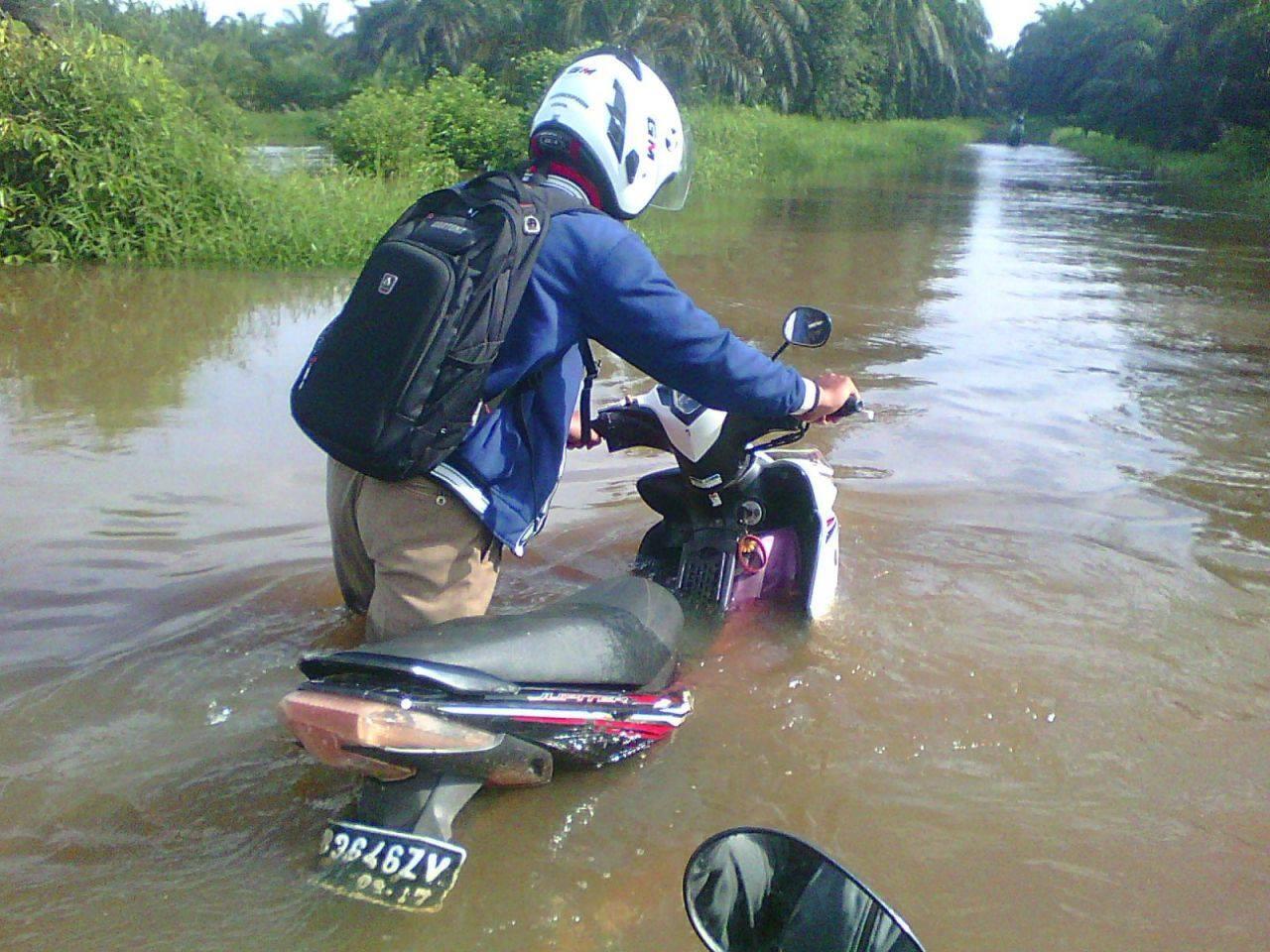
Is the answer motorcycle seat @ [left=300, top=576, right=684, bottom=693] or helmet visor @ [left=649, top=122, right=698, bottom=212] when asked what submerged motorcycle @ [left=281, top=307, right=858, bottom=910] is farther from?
helmet visor @ [left=649, top=122, right=698, bottom=212]

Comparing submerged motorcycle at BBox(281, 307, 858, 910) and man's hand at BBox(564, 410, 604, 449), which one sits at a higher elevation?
man's hand at BBox(564, 410, 604, 449)

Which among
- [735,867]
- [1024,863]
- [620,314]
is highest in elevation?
[620,314]

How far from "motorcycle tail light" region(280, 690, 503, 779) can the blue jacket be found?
549 mm

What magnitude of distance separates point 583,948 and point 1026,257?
11281 mm

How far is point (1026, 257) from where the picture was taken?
1226 cm

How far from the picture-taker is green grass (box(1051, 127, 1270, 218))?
21797 mm

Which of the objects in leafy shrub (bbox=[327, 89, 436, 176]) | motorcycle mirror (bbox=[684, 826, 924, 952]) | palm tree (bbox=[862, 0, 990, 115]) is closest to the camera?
motorcycle mirror (bbox=[684, 826, 924, 952])

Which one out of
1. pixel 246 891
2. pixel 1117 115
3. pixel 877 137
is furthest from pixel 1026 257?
pixel 1117 115

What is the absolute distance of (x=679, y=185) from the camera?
290cm

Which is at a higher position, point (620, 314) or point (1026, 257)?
point (620, 314)

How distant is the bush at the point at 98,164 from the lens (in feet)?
30.7

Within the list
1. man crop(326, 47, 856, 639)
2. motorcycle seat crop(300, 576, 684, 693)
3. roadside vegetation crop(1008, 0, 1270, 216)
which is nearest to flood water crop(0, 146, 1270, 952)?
motorcycle seat crop(300, 576, 684, 693)

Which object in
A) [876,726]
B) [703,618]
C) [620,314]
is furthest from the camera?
[703,618]

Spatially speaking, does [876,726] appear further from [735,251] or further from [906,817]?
[735,251]
